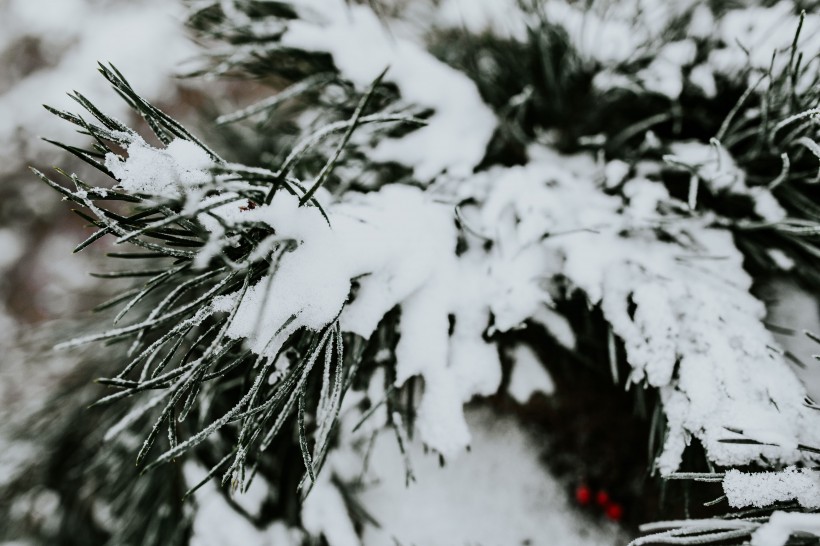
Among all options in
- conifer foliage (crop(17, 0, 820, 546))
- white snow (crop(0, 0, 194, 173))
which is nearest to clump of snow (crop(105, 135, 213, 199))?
conifer foliage (crop(17, 0, 820, 546))

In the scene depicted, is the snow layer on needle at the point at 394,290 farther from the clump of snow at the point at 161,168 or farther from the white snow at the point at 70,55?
the white snow at the point at 70,55

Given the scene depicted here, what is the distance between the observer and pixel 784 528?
0.40m

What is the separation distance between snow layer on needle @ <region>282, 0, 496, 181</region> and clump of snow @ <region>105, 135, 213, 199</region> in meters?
0.37

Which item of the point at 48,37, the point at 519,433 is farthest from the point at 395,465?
the point at 48,37

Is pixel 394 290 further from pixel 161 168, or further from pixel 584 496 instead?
pixel 584 496

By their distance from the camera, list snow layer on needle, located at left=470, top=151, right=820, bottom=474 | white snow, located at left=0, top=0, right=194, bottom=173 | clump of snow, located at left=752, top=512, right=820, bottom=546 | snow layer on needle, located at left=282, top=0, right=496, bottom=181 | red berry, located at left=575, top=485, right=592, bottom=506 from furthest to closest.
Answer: white snow, located at left=0, top=0, right=194, bottom=173 < red berry, located at left=575, top=485, right=592, bottom=506 < snow layer on needle, located at left=282, top=0, right=496, bottom=181 < snow layer on needle, located at left=470, top=151, right=820, bottom=474 < clump of snow, located at left=752, top=512, right=820, bottom=546

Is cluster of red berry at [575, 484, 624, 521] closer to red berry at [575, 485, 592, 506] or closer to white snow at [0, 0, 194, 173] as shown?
red berry at [575, 485, 592, 506]

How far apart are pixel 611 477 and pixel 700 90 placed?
68cm

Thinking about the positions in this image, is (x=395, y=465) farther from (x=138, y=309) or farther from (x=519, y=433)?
(x=138, y=309)

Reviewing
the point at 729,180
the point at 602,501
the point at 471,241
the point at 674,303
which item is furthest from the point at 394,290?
the point at 602,501

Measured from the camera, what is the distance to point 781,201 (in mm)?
691

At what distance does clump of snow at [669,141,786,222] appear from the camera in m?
0.65

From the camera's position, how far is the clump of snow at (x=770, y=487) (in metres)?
0.45

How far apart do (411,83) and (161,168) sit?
468mm
